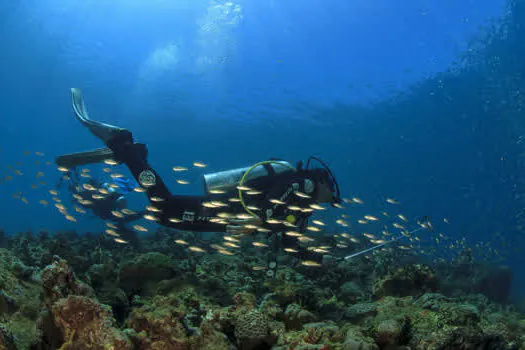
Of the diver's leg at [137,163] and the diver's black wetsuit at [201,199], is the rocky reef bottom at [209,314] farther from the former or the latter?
the diver's leg at [137,163]

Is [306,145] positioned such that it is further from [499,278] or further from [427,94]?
[499,278]

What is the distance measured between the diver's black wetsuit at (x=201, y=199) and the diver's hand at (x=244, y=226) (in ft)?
0.78

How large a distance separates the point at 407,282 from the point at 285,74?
39.6 metres

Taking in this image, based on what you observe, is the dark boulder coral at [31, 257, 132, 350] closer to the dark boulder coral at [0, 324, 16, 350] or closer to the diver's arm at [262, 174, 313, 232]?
the dark boulder coral at [0, 324, 16, 350]

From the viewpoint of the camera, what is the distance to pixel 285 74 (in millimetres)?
42906

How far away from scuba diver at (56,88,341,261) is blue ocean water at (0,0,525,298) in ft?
63.6

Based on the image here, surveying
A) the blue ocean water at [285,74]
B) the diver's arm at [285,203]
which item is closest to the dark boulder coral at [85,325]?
the diver's arm at [285,203]

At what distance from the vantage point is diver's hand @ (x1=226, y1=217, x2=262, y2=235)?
6.89 meters

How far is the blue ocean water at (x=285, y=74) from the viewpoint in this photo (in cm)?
3638

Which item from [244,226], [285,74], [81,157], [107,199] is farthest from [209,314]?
[285,74]

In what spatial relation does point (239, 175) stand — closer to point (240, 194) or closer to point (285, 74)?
point (240, 194)

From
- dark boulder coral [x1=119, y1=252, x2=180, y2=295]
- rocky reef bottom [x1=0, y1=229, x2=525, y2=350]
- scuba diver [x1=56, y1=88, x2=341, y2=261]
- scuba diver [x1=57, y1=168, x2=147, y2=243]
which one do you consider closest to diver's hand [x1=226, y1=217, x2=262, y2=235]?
scuba diver [x1=56, y1=88, x2=341, y2=261]

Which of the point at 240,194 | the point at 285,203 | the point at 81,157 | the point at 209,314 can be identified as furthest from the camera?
the point at 81,157

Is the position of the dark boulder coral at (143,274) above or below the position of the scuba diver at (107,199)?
below
